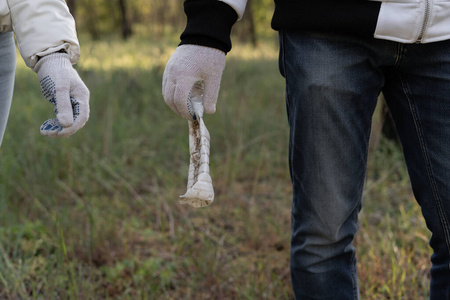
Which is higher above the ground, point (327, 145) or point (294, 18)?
point (294, 18)

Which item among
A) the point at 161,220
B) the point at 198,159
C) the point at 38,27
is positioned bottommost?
the point at 161,220

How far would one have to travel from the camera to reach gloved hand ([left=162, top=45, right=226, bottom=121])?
125 cm

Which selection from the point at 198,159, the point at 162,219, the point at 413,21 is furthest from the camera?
the point at 162,219

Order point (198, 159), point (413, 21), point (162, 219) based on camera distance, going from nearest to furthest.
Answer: point (413, 21) → point (198, 159) → point (162, 219)

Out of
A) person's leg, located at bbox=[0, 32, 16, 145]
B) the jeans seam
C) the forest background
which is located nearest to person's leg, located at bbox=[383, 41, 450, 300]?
the jeans seam

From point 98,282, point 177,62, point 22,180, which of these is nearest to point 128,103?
point 22,180

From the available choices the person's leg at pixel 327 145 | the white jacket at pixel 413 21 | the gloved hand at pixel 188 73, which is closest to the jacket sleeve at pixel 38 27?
the gloved hand at pixel 188 73

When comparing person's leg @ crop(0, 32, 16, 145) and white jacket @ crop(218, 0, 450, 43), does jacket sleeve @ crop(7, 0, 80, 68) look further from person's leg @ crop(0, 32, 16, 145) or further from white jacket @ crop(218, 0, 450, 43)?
white jacket @ crop(218, 0, 450, 43)

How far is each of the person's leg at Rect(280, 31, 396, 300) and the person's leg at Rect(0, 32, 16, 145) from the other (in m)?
0.71

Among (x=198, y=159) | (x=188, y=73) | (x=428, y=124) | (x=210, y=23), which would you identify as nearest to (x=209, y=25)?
(x=210, y=23)

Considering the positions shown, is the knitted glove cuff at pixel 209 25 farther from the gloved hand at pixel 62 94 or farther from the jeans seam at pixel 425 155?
the jeans seam at pixel 425 155

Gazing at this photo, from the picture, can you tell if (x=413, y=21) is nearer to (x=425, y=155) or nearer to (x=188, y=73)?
(x=425, y=155)

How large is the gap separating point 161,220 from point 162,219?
1.6 inches

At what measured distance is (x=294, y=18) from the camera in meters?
1.27
